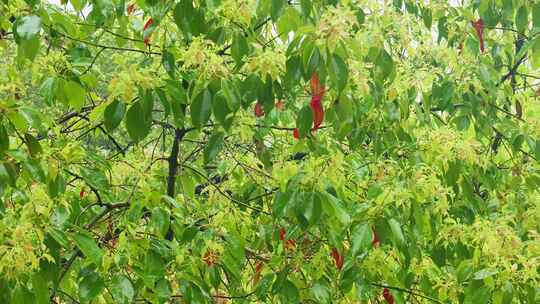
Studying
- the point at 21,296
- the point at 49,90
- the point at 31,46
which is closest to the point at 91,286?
the point at 21,296

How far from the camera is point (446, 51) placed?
12.4 ft

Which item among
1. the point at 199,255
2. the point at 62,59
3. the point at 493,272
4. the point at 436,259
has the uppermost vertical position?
the point at 62,59

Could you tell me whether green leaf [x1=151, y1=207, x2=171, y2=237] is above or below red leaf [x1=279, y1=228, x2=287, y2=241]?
above

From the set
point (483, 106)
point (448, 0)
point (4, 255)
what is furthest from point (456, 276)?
point (4, 255)

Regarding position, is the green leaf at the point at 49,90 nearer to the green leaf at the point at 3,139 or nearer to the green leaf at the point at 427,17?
the green leaf at the point at 3,139

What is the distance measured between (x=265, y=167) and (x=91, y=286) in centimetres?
114

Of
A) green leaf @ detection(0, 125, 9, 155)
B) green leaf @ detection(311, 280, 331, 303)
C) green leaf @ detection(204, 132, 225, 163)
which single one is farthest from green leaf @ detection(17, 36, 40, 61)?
green leaf @ detection(311, 280, 331, 303)

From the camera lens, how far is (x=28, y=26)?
2.27 m

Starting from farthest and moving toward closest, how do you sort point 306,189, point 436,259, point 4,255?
1. point 436,259
2. point 306,189
3. point 4,255

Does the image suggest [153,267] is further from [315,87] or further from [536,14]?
[536,14]

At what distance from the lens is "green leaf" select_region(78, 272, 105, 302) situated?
241 cm

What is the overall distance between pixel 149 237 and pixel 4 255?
70 centimetres

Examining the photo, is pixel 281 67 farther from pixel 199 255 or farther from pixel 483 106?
pixel 483 106

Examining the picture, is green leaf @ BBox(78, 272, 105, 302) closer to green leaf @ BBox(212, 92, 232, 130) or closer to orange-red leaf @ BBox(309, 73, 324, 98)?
green leaf @ BBox(212, 92, 232, 130)
